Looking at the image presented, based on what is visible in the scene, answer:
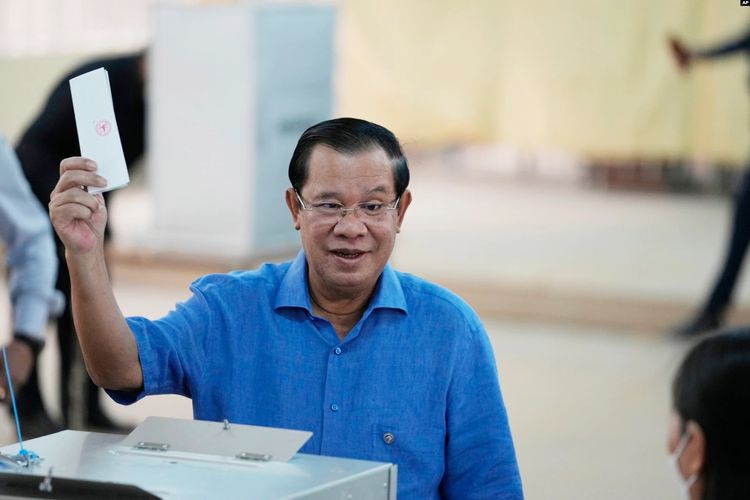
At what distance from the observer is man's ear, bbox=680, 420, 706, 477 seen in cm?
167

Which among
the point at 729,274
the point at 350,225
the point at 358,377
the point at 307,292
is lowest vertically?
the point at 729,274

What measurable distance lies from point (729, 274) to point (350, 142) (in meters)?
4.87

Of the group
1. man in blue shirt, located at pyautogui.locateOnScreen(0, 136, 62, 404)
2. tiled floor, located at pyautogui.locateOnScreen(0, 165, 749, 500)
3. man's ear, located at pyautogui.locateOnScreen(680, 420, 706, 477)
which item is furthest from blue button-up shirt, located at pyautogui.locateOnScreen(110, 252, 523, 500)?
tiled floor, located at pyautogui.locateOnScreen(0, 165, 749, 500)

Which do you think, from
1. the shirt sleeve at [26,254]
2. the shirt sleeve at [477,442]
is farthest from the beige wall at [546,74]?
the shirt sleeve at [477,442]

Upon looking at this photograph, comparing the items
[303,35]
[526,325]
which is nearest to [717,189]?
[526,325]

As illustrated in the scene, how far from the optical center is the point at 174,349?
7.80 ft

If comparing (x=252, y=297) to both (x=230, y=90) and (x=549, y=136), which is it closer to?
(x=230, y=90)

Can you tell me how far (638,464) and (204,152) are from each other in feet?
10.1

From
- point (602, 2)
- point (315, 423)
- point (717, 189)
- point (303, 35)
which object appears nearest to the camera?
point (315, 423)

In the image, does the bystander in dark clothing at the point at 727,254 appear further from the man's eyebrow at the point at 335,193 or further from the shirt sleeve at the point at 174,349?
the shirt sleeve at the point at 174,349

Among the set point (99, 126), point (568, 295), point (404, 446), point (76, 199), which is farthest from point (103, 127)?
point (568, 295)

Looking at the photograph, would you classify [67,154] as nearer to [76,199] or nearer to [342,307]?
[342,307]

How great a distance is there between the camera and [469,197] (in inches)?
458

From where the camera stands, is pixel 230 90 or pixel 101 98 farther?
pixel 230 90
